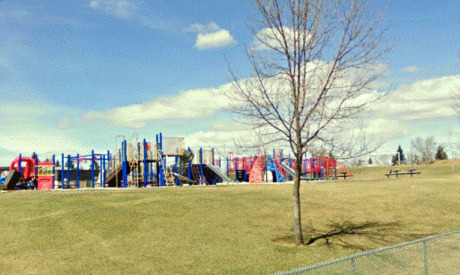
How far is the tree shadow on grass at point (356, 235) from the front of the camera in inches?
567

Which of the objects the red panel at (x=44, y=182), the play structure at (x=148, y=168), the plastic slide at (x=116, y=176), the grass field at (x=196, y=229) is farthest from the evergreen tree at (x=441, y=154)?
the red panel at (x=44, y=182)

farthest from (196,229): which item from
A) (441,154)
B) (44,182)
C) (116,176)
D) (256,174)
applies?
(441,154)

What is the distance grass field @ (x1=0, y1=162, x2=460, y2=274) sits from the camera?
1177 cm

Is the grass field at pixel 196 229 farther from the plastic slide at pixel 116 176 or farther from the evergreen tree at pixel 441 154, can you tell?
the evergreen tree at pixel 441 154

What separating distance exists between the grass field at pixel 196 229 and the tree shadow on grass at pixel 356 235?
4 centimetres

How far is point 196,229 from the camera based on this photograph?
587 inches

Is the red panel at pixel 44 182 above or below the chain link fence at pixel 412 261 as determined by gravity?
above

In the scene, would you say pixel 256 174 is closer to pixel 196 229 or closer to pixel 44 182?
pixel 44 182

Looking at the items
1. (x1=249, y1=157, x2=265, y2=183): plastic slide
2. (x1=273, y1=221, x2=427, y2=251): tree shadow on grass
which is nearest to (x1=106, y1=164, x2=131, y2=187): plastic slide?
(x1=249, y1=157, x2=265, y2=183): plastic slide

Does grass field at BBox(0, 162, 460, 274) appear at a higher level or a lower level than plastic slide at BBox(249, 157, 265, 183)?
lower

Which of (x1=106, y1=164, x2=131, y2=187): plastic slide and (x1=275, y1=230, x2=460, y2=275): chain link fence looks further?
(x1=106, y1=164, x2=131, y2=187): plastic slide

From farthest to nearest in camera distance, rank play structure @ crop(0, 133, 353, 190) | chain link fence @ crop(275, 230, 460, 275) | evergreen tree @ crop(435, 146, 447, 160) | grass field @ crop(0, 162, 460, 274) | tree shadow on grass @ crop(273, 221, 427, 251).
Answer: evergreen tree @ crop(435, 146, 447, 160) → play structure @ crop(0, 133, 353, 190) → tree shadow on grass @ crop(273, 221, 427, 251) → grass field @ crop(0, 162, 460, 274) → chain link fence @ crop(275, 230, 460, 275)

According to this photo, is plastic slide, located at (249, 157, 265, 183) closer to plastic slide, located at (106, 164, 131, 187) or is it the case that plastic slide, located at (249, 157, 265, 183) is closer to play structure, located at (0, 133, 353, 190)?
play structure, located at (0, 133, 353, 190)

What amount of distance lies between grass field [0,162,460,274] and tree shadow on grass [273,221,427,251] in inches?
1.5
